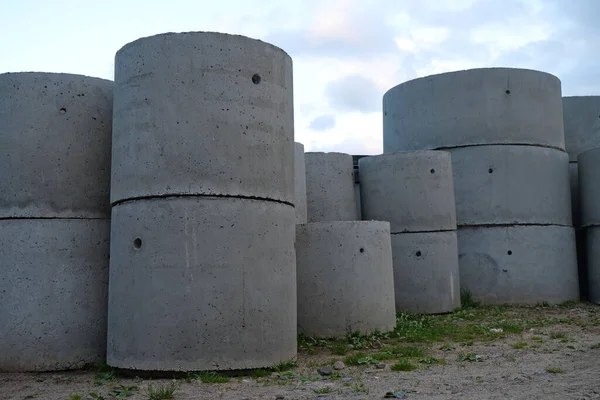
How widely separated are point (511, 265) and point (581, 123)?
5052mm

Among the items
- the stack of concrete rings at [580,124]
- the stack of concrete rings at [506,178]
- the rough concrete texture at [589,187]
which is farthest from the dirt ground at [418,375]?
the stack of concrete rings at [580,124]

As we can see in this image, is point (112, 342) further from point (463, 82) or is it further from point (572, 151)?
point (572, 151)

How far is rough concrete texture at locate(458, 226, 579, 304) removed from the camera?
44.8 ft

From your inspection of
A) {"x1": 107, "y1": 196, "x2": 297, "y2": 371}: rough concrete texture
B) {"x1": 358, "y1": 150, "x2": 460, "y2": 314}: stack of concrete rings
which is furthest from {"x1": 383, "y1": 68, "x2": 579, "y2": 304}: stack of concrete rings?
{"x1": 107, "y1": 196, "x2": 297, "y2": 371}: rough concrete texture

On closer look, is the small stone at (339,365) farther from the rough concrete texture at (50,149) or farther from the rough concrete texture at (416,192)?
the rough concrete texture at (416,192)

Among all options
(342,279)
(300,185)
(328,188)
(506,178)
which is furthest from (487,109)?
(342,279)

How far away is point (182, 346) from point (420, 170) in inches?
280

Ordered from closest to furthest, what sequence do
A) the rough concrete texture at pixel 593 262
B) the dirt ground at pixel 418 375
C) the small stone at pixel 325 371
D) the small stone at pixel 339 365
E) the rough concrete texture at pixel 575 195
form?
the dirt ground at pixel 418 375, the small stone at pixel 325 371, the small stone at pixel 339 365, the rough concrete texture at pixel 593 262, the rough concrete texture at pixel 575 195

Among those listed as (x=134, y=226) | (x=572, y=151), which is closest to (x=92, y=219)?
(x=134, y=226)

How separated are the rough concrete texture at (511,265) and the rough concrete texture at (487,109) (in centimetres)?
190

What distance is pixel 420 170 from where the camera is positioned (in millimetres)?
12664

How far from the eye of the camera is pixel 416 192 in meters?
12.7

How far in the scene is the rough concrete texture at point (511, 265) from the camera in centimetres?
1366

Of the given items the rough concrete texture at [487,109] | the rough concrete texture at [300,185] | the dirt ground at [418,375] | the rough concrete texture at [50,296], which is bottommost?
the dirt ground at [418,375]
